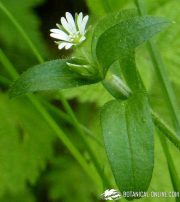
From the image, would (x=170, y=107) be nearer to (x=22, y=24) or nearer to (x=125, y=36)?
(x=125, y=36)

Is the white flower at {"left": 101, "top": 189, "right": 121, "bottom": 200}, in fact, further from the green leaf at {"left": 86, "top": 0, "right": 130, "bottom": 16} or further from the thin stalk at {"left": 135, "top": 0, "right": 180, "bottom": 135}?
Answer: the green leaf at {"left": 86, "top": 0, "right": 130, "bottom": 16}

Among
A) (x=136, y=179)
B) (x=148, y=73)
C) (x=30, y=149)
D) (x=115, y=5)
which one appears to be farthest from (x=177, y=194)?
(x=30, y=149)

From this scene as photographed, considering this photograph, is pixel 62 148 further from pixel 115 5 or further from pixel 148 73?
pixel 115 5

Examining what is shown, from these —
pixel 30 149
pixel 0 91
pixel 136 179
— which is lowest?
pixel 30 149

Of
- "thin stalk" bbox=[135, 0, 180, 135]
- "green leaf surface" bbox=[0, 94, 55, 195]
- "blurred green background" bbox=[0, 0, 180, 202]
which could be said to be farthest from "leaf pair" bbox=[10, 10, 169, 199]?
"green leaf surface" bbox=[0, 94, 55, 195]

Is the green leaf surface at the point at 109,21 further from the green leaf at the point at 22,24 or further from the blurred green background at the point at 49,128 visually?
the green leaf at the point at 22,24
